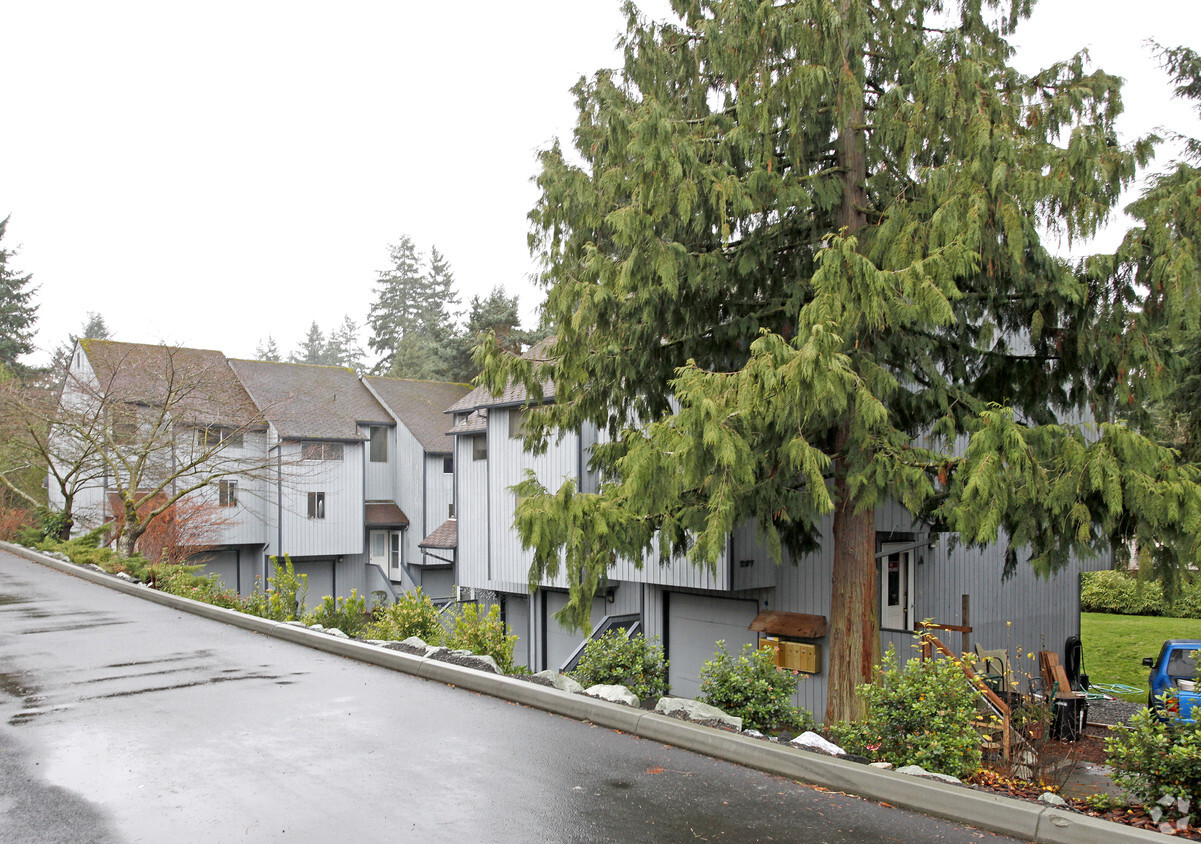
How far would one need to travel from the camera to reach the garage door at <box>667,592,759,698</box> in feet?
46.7

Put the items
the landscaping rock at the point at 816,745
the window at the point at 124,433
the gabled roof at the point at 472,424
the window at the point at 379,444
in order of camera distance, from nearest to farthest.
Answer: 1. the landscaping rock at the point at 816,745
2. the gabled roof at the point at 472,424
3. the window at the point at 124,433
4. the window at the point at 379,444

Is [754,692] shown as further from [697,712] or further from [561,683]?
[561,683]

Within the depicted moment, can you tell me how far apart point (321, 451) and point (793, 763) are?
25664mm

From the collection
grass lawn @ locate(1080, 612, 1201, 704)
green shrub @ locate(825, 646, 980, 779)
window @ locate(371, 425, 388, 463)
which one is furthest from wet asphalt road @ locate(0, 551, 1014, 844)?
window @ locate(371, 425, 388, 463)

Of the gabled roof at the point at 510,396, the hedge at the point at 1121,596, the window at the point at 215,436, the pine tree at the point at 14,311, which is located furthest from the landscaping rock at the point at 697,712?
the pine tree at the point at 14,311

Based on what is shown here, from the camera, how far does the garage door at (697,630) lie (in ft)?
46.7

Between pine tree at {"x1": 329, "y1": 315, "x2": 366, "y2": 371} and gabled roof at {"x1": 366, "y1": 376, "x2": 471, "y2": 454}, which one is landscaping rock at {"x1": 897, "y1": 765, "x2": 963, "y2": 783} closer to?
gabled roof at {"x1": 366, "y1": 376, "x2": 471, "y2": 454}

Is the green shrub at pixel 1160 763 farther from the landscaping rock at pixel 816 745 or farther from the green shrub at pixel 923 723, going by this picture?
the landscaping rock at pixel 816 745

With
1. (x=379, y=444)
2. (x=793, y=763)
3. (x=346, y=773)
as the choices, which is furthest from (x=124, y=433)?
(x=793, y=763)

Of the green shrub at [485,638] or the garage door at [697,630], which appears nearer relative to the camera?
the green shrub at [485,638]

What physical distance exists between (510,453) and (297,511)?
13.3 m

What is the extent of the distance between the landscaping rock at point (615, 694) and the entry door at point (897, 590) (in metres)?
6.97

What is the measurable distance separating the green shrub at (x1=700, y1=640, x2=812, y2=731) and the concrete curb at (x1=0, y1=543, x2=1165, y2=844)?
0.77 m

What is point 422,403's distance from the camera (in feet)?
112
